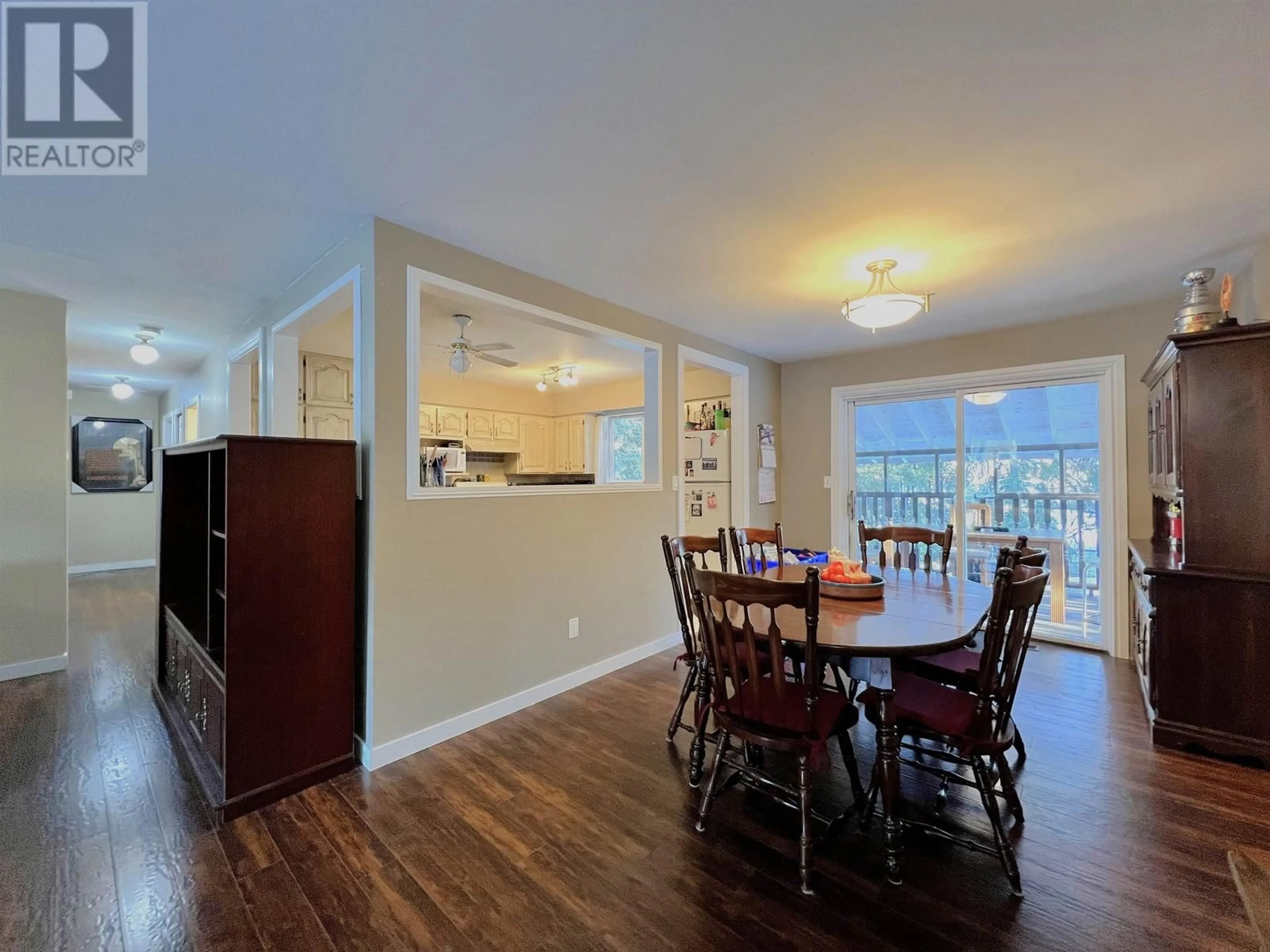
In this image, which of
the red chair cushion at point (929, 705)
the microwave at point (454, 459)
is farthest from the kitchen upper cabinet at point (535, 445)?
the red chair cushion at point (929, 705)

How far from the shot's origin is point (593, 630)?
3453 mm

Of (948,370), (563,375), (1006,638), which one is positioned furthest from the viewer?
(563,375)

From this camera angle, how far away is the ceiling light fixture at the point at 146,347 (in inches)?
166

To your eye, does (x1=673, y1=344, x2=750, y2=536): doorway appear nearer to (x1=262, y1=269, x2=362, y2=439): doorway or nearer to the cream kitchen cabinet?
the cream kitchen cabinet

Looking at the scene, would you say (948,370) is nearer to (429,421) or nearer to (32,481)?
(429,421)

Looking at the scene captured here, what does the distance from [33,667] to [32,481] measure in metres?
1.26

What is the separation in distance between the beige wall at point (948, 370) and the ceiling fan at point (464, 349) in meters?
3.04

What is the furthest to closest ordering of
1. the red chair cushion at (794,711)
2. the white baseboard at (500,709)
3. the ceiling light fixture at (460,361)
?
the ceiling light fixture at (460,361) < the white baseboard at (500,709) < the red chair cushion at (794,711)

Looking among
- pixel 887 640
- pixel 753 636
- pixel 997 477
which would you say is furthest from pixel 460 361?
pixel 997 477

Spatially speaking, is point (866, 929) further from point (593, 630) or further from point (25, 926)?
point (25, 926)

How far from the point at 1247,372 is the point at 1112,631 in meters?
2.36

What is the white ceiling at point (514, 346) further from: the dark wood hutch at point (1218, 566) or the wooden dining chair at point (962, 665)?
the dark wood hutch at point (1218, 566)

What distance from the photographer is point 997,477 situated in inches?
171

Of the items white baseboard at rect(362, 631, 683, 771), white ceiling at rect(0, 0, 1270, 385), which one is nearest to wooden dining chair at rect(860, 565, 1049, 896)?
white ceiling at rect(0, 0, 1270, 385)
